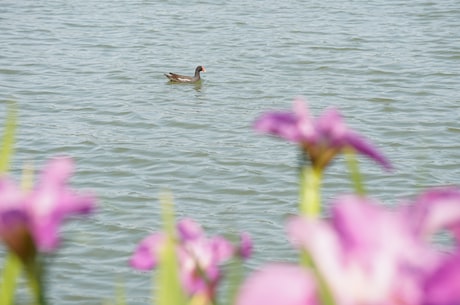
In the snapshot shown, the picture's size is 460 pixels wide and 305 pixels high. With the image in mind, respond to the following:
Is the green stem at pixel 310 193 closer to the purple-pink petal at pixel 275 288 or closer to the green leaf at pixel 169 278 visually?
the green leaf at pixel 169 278

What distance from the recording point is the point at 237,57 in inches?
563

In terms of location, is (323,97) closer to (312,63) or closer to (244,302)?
(312,63)

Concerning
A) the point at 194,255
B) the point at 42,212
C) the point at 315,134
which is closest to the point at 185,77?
the point at 194,255

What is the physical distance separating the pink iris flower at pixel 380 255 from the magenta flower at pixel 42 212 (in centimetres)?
22

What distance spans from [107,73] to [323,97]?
109 inches

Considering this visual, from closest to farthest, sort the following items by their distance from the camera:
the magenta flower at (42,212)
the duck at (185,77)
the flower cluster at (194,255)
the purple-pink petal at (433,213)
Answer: the purple-pink petal at (433,213) < the magenta flower at (42,212) < the flower cluster at (194,255) < the duck at (185,77)

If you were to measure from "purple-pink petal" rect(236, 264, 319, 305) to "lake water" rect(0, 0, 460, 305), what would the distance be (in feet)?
19.0

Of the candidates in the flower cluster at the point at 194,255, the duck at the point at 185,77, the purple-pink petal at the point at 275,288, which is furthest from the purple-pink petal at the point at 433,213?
the duck at the point at 185,77

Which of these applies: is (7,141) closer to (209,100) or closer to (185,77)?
(209,100)

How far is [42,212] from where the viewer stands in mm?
1035

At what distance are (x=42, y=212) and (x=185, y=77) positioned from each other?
40.6ft

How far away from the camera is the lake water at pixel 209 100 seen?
8.23 meters

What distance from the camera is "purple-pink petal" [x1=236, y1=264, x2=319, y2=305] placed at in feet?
2.55

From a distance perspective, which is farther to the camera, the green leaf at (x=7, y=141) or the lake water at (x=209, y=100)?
the lake water at (x=209, y=100)
